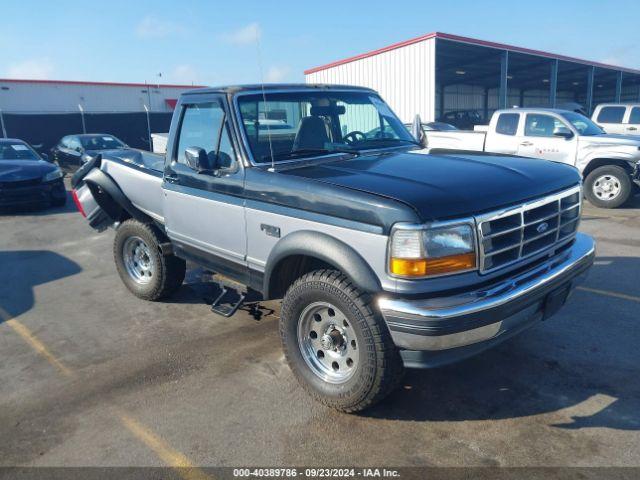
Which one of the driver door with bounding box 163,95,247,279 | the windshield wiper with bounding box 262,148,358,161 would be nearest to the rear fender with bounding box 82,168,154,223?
the driver door with bounding box 163,95,247,279

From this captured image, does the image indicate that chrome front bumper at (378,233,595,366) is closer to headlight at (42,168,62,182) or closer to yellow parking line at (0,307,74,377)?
yellow parking line at (0,307,74,377)

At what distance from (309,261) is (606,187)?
29.3 ft

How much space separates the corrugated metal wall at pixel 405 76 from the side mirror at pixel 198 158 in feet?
58.3

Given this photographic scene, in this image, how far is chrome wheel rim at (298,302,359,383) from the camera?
3.26 metres

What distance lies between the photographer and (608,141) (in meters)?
9.97

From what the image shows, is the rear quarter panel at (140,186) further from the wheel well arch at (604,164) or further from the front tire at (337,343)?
the wheel well arch at (604,164)

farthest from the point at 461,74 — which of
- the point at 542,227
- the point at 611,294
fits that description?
the point at 542,227

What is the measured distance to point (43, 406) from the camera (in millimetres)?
3580

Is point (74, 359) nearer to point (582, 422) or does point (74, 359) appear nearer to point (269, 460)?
point (269, 460)

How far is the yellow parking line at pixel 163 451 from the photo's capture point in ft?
9.34

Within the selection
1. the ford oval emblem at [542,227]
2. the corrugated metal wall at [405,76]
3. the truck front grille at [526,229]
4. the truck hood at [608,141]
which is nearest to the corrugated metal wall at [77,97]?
the corrugated metal wall at [405,76]

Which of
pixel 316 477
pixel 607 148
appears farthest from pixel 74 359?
pixel 607 148

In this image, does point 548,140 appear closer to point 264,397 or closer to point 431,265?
point 431,265

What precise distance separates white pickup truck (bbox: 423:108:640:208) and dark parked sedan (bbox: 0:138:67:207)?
9.32m
